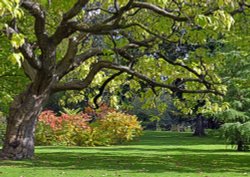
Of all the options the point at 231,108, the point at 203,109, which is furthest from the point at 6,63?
the point at 231,108

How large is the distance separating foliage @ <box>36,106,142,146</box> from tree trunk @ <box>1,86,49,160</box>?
14.8 metres

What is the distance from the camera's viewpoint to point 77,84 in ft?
60.9

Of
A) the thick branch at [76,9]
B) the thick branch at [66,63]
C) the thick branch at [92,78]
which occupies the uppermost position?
the thick branch at [76,9]

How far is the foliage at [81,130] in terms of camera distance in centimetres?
3312

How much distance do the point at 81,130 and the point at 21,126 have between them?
1574cm

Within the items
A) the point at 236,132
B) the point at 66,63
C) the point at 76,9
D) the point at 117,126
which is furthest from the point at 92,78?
the point at 117,126

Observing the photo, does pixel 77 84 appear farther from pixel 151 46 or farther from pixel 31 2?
pixel 31 2

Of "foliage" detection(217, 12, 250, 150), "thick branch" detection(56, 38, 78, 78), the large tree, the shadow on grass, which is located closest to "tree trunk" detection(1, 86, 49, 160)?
the large tree

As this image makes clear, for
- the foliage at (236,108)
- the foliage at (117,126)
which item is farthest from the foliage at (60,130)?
the foliage at (236,108)

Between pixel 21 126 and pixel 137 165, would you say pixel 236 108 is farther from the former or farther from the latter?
pixel 21 126

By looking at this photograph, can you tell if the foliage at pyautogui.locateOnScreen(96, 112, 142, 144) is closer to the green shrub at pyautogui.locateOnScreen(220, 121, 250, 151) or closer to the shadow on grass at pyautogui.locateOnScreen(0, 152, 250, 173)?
the green shrub at pyautogui.locateOnScreen(220, 121, 250, 151)

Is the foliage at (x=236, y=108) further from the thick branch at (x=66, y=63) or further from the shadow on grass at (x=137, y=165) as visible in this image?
the thick branch at (x=66, y=63)

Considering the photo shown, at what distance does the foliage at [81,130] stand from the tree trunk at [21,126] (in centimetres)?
1476

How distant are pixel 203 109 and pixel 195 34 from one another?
137 inches
